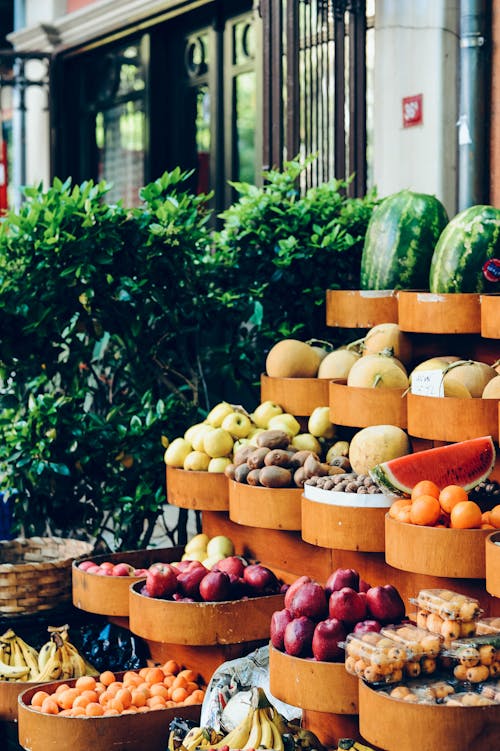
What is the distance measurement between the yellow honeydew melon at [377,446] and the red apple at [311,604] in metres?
0.82

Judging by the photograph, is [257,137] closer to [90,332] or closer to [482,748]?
[90,332]

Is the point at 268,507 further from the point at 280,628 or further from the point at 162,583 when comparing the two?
the point at 280,628

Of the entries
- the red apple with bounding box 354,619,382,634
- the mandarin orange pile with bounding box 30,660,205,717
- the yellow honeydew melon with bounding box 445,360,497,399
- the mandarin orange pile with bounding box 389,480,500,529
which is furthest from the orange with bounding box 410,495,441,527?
the mandarin orange pile with bounding box 30,660,205,717

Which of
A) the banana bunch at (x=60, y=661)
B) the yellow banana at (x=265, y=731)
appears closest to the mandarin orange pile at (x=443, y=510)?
the yellow banana at (x=265, y=731)

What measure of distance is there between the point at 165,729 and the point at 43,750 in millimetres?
502

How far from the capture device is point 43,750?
181 inches

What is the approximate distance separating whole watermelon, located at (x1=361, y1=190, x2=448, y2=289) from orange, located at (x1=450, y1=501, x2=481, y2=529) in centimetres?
191

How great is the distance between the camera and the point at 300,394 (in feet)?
18.7

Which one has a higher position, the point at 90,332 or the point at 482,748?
the point at 90,332

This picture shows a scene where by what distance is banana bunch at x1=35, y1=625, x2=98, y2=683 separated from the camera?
516 centimetres

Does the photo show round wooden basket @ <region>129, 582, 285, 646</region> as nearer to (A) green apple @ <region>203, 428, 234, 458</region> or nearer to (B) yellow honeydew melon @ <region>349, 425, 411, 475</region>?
(B) yellow honeydew melon @ <region>349, 425, 411, 475</region>

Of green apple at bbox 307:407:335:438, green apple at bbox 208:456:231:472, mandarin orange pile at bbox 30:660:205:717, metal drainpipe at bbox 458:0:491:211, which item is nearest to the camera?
mandarin orange pile at bbox 30:660:205:717

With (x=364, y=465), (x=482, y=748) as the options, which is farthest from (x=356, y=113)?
(x=482, y=748)

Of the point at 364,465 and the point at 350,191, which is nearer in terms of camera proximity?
the point at 364,465
